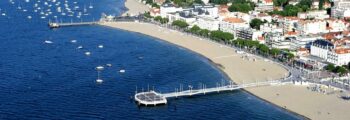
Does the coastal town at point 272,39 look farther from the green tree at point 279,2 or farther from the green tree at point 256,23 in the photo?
the green tree at point 256,23

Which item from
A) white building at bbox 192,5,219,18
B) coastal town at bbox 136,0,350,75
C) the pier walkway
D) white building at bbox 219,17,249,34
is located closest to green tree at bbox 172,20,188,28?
coastal town at bbox 136,0,350,75

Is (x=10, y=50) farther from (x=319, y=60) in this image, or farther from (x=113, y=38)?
(x=319, y=60)

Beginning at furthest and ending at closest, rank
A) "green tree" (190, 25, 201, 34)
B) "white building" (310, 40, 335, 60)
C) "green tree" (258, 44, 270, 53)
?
"green tree" (190, 25, 201, 34) → "green tree" (258, 44, 270, 53) → "white building" (310, 40, 335, 60)

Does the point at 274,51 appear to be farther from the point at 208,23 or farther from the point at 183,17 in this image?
the point at 183,17

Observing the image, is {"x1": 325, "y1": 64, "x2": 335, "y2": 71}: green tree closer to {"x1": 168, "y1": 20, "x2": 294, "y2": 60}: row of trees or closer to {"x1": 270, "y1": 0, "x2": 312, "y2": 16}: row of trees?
{"x1": 168, "y1": 20, "x2": 294, "y2": 60}: row of trees

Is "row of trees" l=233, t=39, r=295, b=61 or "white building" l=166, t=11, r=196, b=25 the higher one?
"white building" l=166, t=11, r=196, b=25

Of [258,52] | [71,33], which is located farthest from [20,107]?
[71,33]

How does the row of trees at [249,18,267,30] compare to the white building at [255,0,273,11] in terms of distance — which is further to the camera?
the white building at [255,0,273,11]
